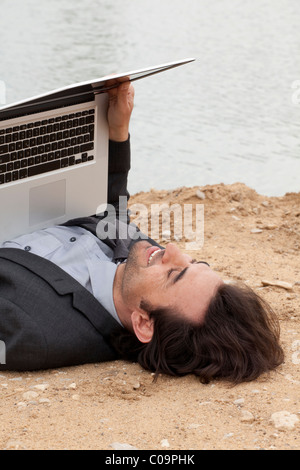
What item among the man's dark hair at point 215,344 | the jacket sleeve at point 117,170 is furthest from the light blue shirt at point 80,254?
the jacket sleeve at point 117,170

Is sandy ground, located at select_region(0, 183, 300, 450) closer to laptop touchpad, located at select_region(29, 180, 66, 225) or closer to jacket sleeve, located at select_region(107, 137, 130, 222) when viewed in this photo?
laptop touchpad, located at select_region(29, 180, 66, 225)

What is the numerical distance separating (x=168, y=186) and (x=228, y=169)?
66cm

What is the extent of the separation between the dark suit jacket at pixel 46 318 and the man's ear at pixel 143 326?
101 millimetres

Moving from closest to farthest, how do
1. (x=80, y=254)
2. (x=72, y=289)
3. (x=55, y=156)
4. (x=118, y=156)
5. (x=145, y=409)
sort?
(x=145, y=409) < (x=72, y=289) < (x=80, y=254) < (x=55, y=156) < (x=118, y=156)

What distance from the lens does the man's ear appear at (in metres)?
2.60

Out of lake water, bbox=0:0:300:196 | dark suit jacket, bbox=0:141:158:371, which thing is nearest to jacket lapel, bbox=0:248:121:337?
dark suit jacket, bbox=0:141:158:371

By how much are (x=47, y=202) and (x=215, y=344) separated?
1.01 metres

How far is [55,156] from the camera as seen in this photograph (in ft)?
9.89

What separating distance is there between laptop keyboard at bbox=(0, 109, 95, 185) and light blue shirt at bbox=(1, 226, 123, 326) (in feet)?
0.88

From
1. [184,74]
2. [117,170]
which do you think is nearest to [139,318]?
[117,170]

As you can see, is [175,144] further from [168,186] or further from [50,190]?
[50,190]

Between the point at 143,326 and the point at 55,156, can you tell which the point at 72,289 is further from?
the point at 55,156

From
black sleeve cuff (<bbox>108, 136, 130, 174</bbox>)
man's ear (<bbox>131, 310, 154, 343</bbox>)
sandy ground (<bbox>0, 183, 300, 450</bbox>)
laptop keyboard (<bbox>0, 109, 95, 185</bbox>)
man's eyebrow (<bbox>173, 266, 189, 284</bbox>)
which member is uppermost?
laptop keyboard (<bbox>0, 109, 95, 185</bbox>)

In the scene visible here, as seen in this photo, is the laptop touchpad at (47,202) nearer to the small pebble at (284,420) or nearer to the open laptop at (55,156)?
the open laptop at (55,156)
